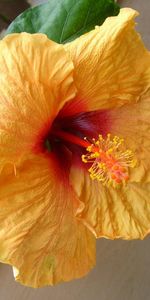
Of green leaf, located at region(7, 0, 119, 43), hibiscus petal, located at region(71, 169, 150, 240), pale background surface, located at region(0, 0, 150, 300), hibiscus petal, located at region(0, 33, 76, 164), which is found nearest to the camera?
hibiscus petal, located at region(0, 33, 76, 164)

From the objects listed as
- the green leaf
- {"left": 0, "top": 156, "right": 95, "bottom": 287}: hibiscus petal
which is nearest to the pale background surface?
{"left": 0, "top": 156, "right": 95, "bottom": 287}: hibiscus petal

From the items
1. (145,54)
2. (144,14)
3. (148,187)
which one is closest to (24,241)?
(148,187)

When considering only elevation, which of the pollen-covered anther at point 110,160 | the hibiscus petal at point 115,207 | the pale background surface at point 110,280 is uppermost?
the pollen-covered anther at point 110,160

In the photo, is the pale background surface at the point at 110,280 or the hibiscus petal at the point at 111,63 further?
the pale background surface at the point at 110,280

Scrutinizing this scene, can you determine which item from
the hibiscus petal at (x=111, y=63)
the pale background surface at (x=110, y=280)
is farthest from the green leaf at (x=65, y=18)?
the pale background surface at (x=110, y=280)

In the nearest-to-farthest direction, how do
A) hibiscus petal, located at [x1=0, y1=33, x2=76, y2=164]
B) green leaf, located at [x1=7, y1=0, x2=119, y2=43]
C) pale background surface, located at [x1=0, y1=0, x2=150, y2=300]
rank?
hibiscus petal, located at [x1=0, y1=33, x2=76, y2=164] → green leaf, located at [x1=7, y1=0, x2=119, y2=43] → pale background surface, located at [x1=0, y1=0, x2=150, y2=300]

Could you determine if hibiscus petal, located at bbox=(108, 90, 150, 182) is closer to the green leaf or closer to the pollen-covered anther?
the pollen-covered anther

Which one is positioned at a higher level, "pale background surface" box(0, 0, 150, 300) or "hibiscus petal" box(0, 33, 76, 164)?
"hibiscus petal" box(0, 33, 76, 164)

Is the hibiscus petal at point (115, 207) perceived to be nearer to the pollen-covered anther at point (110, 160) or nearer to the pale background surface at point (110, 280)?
the pollen-covered anther at point (110, 160)
